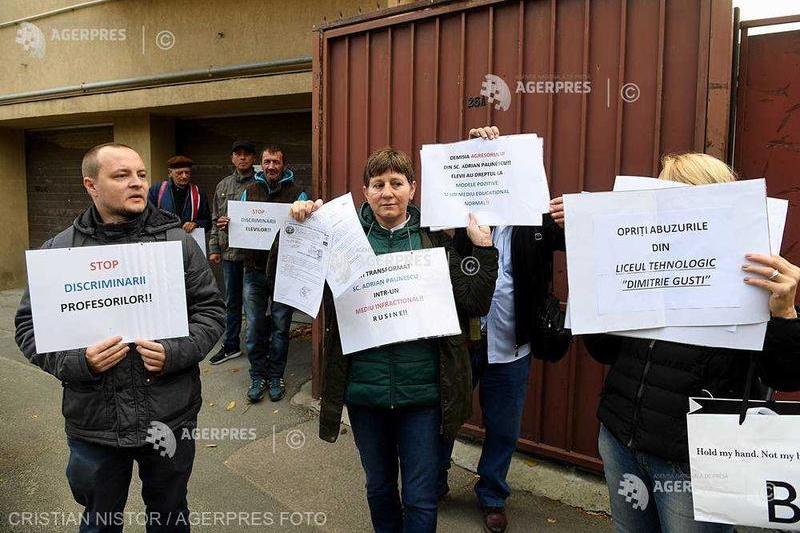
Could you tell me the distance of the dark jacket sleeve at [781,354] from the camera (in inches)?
60.4

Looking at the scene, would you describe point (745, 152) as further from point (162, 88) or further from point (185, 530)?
point (162, 88)

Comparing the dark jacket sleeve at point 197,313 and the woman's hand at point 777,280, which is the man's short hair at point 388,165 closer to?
the dark jacket sleeve at point 197,313

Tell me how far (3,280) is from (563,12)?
10887mm

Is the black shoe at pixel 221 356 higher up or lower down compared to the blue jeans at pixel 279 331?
lower down

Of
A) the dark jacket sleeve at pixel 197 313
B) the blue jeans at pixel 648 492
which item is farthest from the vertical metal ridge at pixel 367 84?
the blue jeans at pixel 648 492

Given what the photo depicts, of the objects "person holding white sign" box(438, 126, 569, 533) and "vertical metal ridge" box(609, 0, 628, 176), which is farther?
"vertical metal ridge" box(609, 0, 628, 176)

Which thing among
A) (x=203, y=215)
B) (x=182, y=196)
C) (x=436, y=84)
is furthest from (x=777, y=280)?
(x=182, y=196)

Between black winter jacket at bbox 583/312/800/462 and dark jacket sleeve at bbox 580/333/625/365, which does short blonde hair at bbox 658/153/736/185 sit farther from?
dark jacket sleeve at bbox 580/333/625/365

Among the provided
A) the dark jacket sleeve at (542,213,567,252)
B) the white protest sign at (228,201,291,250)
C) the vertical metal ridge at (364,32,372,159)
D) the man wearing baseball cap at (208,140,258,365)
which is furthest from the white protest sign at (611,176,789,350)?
the man wearing baseball cap at (208,140,258,365)

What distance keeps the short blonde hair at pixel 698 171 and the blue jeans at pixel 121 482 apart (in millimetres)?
2118

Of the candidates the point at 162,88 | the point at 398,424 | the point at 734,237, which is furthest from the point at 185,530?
the point at 162,88

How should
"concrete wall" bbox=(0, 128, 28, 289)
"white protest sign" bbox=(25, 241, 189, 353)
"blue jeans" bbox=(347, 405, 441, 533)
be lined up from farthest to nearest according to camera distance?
"concrete wall" bbox=(0, 128, 28, 289), "blue jeans" bbox=(347, 405, 441, 533), "white protest sign" bbox=(25, 241, 189, 353)

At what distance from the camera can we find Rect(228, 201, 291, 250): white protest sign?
460 centimetres

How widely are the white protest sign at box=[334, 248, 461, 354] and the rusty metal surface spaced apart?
1950mm
